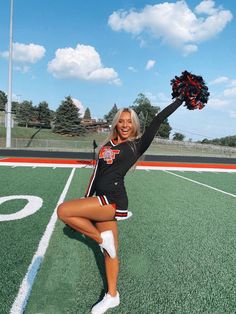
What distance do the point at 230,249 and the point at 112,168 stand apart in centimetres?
249

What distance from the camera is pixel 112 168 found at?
266cm

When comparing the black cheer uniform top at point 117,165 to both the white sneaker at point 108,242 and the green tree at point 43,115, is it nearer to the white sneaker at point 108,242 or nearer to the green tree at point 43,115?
the white sneaker at point 108,242

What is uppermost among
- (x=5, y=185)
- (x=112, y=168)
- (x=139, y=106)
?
(x=139, y=106)

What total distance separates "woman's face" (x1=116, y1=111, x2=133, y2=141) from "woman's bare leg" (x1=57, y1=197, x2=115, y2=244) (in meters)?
0.62

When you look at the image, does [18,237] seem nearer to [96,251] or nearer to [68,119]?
[96,251]

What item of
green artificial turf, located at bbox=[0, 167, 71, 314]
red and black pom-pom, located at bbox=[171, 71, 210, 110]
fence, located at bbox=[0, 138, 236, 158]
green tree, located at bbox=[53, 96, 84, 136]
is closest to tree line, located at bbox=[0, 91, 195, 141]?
green tree, located at bbox=[53, 96, 84, 136]

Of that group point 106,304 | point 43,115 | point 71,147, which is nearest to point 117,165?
point 106,304

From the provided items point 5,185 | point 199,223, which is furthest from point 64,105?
point 199,223

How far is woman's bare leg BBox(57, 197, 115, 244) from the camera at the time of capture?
100.0 inches

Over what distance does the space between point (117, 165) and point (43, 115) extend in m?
72.1

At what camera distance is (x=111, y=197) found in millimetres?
2617

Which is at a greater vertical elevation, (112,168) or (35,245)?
(112,168)

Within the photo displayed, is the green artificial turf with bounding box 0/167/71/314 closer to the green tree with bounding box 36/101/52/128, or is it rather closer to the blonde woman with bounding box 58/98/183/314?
the blonde woman with bounding box 58/98/183/314

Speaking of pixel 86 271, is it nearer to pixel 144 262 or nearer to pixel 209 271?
pixel 144 262
